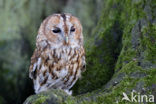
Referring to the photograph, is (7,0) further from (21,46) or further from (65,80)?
(65,80)

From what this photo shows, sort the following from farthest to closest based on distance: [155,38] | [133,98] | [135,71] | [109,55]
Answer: [109,55] < [155,38] < [135,71] < [133,98]

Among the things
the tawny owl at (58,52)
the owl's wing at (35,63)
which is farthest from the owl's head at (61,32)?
the owl's wing at (35,63)

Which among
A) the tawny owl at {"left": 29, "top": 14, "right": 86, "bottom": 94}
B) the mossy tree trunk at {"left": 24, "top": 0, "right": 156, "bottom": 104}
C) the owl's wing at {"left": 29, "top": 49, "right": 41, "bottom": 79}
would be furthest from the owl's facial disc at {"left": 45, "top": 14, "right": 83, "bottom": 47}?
the mossy tree trunk at {"left": 24, "top": 0, "right": 156, "bottom": 104}

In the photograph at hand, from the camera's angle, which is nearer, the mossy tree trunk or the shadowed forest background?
the mossy tree trunk

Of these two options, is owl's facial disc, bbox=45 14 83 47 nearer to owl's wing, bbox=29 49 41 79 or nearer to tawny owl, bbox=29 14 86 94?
tawny owl, bbox=29 14 86 94

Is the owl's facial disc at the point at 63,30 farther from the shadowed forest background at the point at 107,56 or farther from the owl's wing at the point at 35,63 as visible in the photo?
the shadowed forest background at the point at 107,56

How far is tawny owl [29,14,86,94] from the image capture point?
3627 millimetres

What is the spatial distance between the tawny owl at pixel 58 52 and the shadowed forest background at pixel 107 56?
0.39 m

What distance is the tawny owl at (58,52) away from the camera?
3627 mm

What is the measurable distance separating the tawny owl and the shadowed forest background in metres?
0.39

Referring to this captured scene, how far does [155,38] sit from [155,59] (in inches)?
11.4

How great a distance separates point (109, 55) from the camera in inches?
165

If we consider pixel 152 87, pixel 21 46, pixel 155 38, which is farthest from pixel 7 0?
pixel 152 87

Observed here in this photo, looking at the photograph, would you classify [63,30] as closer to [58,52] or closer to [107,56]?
[58,52]
